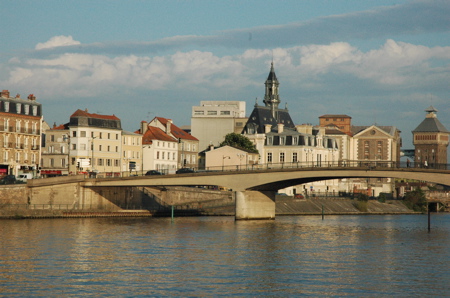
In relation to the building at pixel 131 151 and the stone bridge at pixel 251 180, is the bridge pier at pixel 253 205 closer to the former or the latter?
the stone bridge at pixel 251 180

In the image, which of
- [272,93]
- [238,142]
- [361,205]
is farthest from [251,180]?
[272,93]

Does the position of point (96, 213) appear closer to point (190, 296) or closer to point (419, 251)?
point (419, 251)

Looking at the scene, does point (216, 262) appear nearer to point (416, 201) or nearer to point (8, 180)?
point (8, 180)

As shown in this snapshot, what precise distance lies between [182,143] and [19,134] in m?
49.0

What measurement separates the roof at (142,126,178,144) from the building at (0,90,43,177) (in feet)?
97.0

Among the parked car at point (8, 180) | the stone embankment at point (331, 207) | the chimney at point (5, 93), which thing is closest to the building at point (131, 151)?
the chimney at point (5, 93)

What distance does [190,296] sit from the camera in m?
43.5

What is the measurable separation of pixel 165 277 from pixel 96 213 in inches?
2387

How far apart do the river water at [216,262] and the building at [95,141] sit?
1938 inches

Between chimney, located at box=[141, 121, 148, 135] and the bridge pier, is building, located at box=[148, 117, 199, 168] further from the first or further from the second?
the bridge pier

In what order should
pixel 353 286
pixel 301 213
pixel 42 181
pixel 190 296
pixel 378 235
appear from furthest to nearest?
1. pixel 301 213
2. pixel 42 181
3. pixel 378 235
4. pixel 353 286
5. pixel 190 296

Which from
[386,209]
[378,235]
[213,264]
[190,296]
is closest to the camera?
[190,296]

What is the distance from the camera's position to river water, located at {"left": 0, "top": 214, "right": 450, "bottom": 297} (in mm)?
46125

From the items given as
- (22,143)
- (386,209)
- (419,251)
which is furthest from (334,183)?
(419,251)
